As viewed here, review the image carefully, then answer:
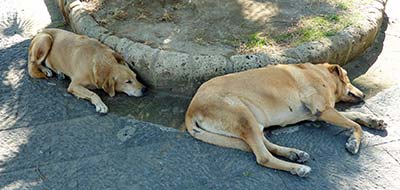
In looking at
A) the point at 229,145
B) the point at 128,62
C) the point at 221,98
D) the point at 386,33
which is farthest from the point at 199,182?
the point at 386,33

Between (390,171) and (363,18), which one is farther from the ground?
(363,18)

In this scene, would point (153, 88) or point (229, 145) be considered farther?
point (153, 88)

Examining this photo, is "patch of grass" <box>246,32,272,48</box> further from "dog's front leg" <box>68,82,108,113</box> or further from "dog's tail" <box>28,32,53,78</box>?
"dog's tail" <box>28,32,53,78</box>

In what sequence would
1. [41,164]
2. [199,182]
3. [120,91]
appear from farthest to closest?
[120,91] < [41,164] < [199,182]

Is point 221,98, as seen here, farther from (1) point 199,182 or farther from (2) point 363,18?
(2) point 363,18

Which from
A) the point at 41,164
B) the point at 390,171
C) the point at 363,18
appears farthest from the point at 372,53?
the point at 41,164

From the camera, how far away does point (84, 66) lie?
5410 mm

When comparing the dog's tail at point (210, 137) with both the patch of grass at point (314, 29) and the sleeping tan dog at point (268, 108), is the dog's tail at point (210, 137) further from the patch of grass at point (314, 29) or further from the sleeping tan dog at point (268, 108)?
the patch of grass at point (314, 29)

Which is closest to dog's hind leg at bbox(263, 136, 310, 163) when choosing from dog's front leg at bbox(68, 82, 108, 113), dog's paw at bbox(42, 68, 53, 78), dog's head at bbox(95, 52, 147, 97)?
dog's head at bbox(95, 52, 147, 97)

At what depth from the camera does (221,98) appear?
14.7 feet

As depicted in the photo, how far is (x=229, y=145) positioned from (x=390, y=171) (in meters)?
1.47

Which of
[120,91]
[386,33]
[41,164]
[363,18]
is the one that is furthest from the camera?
[386,33]

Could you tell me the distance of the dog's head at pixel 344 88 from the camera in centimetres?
496

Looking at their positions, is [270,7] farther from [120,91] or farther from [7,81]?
[7,81]
